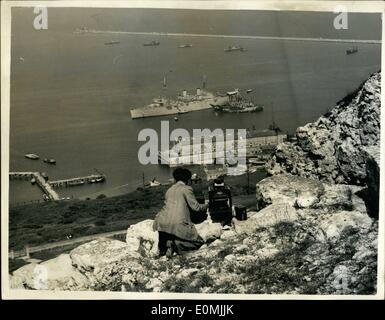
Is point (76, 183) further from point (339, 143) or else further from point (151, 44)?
point (339, 143)

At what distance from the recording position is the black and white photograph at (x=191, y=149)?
7.30m

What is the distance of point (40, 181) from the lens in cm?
740

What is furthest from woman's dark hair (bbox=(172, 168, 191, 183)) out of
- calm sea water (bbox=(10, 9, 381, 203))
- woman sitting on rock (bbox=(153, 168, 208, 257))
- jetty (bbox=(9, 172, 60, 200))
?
jetty (bbox=(9, 172, 60, 200))

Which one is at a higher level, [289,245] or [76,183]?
[76,183]

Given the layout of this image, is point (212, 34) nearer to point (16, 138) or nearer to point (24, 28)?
point (24, 28)

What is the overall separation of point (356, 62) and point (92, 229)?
13.4 feet

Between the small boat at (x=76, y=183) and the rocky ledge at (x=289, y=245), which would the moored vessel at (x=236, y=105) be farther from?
the small boat at (x=76, y=183)

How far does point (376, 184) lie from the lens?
292 inches

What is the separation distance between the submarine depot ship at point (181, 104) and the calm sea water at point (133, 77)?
8 cm

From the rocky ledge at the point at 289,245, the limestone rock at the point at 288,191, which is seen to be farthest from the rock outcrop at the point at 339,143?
the limestone rock at the point at 288,191

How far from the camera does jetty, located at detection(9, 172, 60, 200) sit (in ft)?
24.1

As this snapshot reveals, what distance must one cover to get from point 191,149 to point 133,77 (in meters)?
1.21

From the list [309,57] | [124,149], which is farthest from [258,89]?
[124,149]

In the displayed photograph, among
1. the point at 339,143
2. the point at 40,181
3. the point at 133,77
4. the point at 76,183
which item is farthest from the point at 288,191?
the point at 40,181
